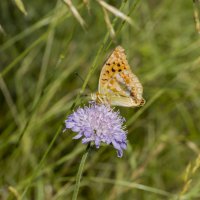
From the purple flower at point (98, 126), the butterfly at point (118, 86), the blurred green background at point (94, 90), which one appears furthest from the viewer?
the blurred green background at point (94, 90)

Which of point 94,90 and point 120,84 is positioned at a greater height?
point 120,84

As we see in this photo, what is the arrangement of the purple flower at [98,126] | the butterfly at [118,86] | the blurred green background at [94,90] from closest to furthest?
1. the purple flower at [98,126]
2. the butterfly at [118,86]
3. the blurred green background at [94,90]

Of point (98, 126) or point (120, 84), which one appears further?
point (120, 84)

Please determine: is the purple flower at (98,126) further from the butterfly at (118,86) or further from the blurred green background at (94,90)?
the blurred green background at (94,90)

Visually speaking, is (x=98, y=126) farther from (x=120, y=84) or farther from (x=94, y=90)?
(x=94, y=90)

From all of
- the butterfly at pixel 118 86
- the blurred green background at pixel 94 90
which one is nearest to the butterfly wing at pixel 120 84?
the butterfly at pixel 118 86

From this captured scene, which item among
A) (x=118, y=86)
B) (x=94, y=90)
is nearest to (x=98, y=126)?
(x=118, y=86)

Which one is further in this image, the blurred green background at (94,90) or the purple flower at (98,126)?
the blurred green background at (94,90)
